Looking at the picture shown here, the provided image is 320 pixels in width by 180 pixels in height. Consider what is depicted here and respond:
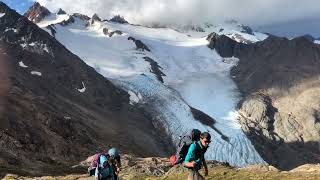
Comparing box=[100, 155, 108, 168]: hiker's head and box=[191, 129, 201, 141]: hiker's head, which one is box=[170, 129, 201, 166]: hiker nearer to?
box=[191, 129, 201, 141]: hiker's head

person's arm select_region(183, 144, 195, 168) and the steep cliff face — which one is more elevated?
person's arm select_region(183, 144, 195, 168)

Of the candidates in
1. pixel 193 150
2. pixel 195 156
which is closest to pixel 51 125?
pixel 195 156

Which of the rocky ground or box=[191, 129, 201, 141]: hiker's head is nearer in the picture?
box=[191, 129, 201, 141]: hiker's head

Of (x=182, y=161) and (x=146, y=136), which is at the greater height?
(x=182, y=161)

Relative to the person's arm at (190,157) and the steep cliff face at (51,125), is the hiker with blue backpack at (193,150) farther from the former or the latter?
the steep cliff face at (51,125)

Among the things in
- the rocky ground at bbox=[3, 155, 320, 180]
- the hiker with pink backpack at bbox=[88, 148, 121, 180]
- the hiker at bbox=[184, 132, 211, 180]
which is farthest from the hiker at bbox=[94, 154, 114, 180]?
the rocky ground at bbox=[3, 155, 320, 180]

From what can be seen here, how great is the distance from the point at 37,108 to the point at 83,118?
32.1 meters

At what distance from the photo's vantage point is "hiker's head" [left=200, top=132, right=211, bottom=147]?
2305 cm

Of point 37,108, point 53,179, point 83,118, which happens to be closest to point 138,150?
point 83,118

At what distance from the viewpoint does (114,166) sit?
2650 centimetres

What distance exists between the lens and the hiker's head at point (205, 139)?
2305 cm

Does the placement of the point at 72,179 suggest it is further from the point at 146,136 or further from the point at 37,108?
the point at 146,136

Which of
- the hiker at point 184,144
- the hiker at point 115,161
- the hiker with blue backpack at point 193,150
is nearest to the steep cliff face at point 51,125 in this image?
the hiker at point 115,161

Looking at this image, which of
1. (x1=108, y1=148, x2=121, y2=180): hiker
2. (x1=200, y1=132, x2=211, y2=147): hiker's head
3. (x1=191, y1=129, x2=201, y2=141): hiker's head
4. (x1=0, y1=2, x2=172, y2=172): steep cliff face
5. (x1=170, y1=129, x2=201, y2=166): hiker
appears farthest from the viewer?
(x1=0, y1=2, x2=172, y2=172): steep cliff face
